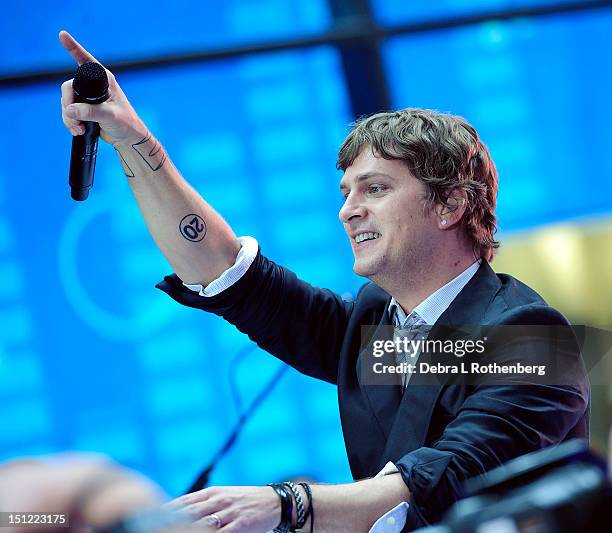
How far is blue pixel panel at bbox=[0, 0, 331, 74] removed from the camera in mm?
3332

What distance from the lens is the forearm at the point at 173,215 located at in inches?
75.8

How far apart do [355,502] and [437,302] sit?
0.50 m

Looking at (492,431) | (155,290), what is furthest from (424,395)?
(155,290)

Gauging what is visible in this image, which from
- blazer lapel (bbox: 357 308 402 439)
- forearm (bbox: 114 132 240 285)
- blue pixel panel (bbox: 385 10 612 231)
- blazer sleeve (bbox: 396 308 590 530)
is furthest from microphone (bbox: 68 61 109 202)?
blue pixel panel (bbox: 385 10 612 231)

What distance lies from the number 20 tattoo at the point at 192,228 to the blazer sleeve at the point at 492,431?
638 millimetres

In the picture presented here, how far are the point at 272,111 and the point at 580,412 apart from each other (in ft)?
6.62

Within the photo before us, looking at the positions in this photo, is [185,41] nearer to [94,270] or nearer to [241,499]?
[94,270]

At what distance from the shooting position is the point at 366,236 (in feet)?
6.55

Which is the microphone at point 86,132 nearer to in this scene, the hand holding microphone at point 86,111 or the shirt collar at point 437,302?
the hand holding microphone at point 86,111

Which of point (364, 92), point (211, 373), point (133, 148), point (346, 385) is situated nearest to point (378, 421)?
point (346, 385)

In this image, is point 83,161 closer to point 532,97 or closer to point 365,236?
point 365,236

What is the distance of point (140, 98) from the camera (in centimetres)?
338

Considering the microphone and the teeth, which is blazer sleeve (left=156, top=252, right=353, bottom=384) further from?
the microphone

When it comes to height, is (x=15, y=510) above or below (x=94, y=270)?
below
